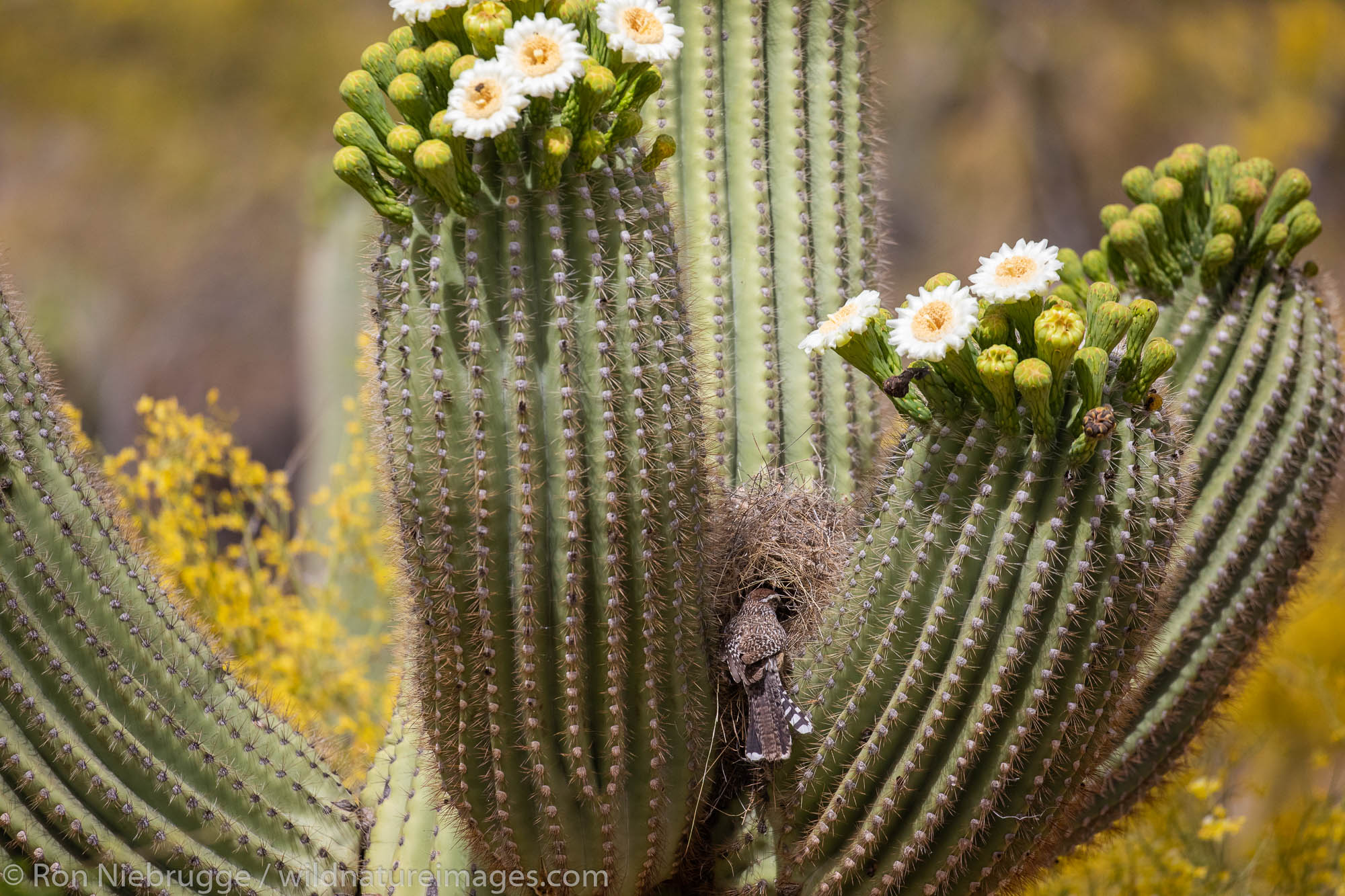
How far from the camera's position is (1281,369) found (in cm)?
254

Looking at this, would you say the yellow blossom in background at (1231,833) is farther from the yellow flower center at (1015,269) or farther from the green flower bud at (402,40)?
the green flower bud at (402,40)

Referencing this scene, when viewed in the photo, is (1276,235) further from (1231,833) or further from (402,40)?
(1231,833)

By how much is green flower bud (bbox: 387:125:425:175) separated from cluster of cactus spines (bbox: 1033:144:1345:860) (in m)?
1.70

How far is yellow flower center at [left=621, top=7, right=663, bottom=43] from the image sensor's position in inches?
71.9

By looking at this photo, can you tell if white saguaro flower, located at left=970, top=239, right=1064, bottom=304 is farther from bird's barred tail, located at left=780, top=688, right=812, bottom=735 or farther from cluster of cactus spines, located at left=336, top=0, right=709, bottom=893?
bird's barred tail, located at left=780, top=688, right=812, bottom=735

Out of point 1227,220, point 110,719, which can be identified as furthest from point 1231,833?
point 110,719

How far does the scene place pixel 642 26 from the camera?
1843mm

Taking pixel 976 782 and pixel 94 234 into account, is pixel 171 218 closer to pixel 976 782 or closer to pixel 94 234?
pixel 94 234

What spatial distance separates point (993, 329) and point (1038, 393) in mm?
142

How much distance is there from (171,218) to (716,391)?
362 inches

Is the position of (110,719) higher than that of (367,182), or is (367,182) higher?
(367,182)

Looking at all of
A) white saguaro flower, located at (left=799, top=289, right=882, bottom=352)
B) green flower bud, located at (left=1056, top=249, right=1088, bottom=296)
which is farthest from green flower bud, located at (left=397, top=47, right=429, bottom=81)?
green flower bud, located at (left=1056, top=249, right=1088, bottom=296)

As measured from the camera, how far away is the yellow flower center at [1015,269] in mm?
1857

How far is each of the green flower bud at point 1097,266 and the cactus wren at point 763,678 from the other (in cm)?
120
